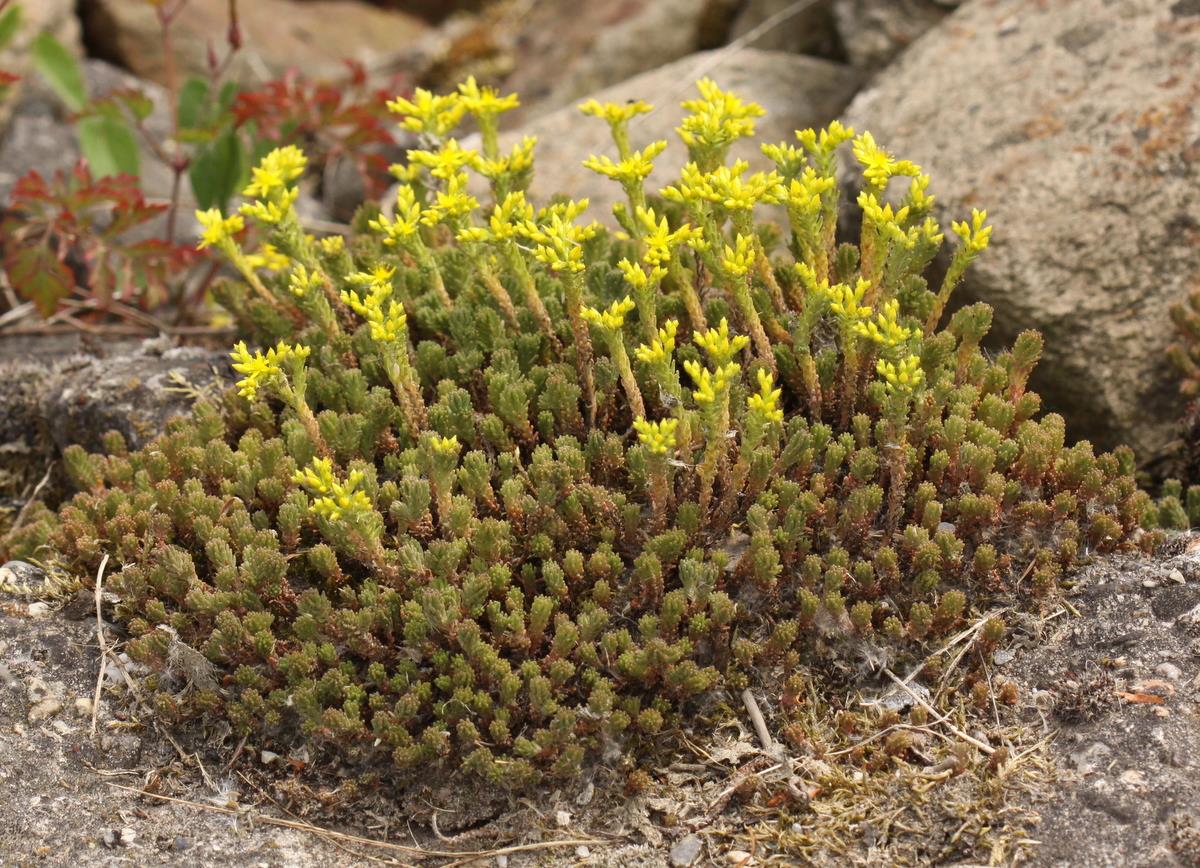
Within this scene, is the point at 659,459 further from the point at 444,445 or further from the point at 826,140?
the point at 826,140

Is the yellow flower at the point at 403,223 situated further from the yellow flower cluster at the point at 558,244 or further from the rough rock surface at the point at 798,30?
the rough rock surface at the point at 798,30

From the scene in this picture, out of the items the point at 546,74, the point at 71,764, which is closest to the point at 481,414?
the point at 71,764

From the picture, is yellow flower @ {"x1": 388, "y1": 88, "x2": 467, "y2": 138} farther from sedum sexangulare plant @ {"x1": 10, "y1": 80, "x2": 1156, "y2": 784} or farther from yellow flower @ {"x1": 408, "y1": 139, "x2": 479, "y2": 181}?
yellow flower @ {"x1": 408, "y1": 139, "x2": 479, "y2": 181}

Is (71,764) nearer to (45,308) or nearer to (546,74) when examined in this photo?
(45,308)

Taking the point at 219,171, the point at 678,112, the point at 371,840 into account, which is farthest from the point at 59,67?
the point at 371,840

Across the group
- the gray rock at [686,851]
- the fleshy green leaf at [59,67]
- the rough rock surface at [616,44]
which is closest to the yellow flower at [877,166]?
the gray rock at [686,851]

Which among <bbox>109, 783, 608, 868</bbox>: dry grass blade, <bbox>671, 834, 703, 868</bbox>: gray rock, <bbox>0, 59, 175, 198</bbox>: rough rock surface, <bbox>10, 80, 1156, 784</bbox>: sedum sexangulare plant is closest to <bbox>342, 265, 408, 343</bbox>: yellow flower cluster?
<bbox>10, 80, 1156, 784</bbox>: sedum sexangulare plant
